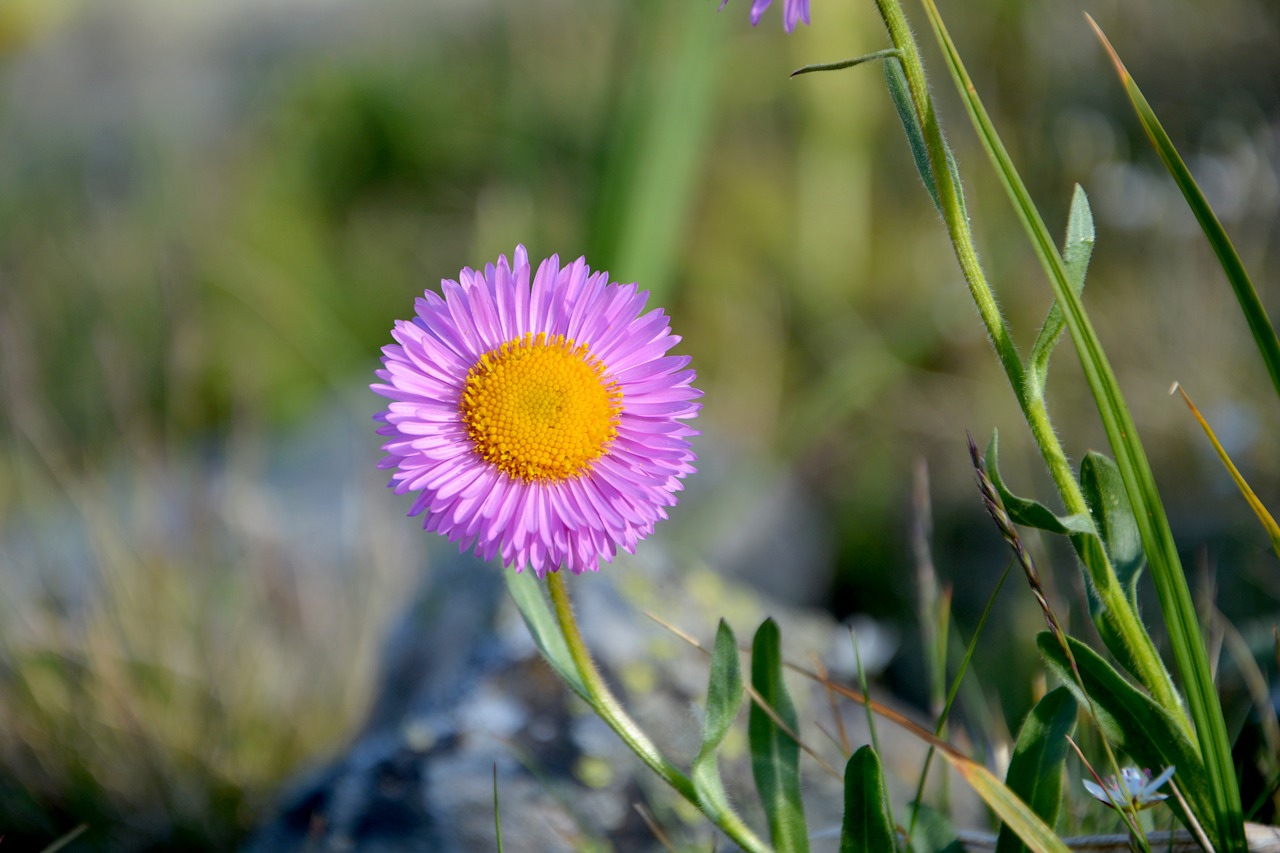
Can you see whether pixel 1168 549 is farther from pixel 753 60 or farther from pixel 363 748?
pixel 753 60

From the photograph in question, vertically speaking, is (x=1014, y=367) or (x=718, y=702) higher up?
(x=1014, y=367)

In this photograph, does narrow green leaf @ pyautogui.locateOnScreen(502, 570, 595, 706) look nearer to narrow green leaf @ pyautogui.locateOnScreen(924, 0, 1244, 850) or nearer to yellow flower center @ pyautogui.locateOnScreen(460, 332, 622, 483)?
yellow flower center @ pyautogui.locateOnScreen(460, 332, 622, 483)

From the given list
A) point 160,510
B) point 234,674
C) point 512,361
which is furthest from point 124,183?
point 512,361

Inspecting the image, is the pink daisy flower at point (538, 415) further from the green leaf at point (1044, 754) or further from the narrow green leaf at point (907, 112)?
the green leaf at point (1044, 754)

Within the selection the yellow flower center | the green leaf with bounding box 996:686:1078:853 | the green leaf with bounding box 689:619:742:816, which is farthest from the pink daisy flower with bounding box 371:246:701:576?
the green leaf with bounding box 996:686:1078:853

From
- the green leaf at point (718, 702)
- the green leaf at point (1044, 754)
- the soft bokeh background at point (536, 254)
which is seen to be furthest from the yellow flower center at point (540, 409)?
the soft bokeh background at point (536, 254)

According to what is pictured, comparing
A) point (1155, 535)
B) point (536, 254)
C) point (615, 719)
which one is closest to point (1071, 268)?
point (1155, 535)

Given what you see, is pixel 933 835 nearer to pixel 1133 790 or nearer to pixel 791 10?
pixel 1133 790
